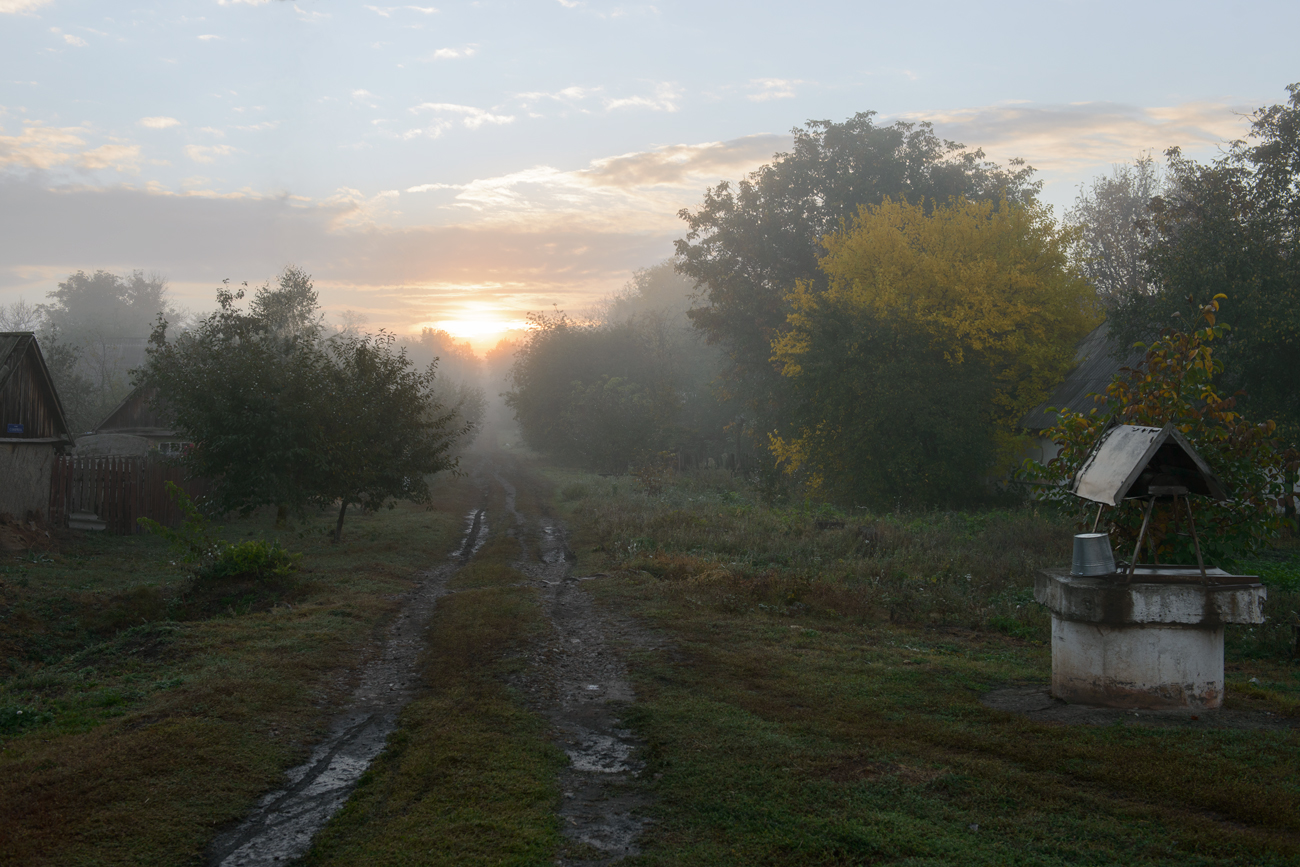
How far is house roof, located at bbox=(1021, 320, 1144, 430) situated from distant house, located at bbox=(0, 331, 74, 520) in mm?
26049

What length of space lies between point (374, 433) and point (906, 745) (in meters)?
14.6

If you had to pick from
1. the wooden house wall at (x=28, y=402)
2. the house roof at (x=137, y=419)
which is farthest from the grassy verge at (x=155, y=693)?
the house roof at (x=137, y=419)

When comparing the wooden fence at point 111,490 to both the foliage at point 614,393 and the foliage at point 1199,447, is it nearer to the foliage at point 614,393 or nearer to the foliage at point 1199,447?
the foliage at point 1199,447

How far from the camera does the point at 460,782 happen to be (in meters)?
5.25

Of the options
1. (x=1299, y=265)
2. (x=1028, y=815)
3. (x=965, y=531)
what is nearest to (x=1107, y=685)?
(x=1028, y=815)

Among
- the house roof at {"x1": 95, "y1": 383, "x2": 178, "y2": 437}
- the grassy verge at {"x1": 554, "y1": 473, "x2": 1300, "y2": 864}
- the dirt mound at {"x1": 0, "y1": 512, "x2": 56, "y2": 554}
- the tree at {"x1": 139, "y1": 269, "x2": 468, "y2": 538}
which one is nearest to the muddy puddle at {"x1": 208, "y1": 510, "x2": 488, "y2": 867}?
the grassy verge at {"x1": 554, "y1": 473, "x2": 1300, "y2": 864}

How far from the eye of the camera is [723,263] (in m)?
37.8

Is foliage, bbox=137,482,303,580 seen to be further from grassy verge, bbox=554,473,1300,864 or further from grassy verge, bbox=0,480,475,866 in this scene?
grassy verge, bbox=554,473,1300,864

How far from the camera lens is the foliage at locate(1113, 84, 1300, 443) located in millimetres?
17594

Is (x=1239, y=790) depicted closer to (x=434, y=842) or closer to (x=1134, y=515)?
(x=1134, y=515)

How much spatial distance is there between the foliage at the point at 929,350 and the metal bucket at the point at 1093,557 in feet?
53.3

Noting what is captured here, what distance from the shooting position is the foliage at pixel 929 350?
2320 cm

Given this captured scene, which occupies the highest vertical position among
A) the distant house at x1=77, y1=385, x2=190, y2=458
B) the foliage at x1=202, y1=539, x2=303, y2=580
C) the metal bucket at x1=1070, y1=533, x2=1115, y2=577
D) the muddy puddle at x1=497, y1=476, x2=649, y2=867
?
the distant house at x1=77, y1=385, x2=190, y2=458

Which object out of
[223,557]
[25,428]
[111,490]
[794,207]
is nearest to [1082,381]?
[794,207]
